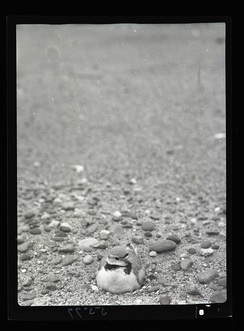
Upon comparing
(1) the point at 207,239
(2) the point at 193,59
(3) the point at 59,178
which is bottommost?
(1) the point at 207,239

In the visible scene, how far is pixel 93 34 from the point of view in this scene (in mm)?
1312

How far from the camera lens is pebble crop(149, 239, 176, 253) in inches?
46.2

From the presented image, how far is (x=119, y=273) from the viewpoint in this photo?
108cm

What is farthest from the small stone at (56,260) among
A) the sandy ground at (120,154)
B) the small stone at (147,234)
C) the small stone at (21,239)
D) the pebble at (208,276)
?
the pebble at (208,276)

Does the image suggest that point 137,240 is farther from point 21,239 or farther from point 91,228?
point 21,239

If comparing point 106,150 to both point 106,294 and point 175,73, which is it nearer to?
point 175,73

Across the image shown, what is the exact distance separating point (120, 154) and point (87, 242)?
512 millimetres

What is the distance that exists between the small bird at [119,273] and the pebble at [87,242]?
0.11 meters

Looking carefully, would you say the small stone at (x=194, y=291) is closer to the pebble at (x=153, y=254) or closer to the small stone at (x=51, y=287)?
the pebble at (x=153, y=254)

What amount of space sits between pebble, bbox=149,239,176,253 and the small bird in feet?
0.25

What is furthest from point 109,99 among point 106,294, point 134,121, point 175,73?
point 106,294

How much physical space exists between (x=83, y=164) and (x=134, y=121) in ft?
0.78

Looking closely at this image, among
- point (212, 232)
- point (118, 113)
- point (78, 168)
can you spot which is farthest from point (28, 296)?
point (118, 113)

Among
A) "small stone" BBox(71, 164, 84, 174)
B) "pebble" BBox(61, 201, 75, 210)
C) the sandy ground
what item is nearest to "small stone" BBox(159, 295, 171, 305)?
the sandy ground
